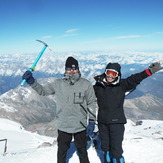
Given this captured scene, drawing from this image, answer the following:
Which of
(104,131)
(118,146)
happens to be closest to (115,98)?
(104,131)

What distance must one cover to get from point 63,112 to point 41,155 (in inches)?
156

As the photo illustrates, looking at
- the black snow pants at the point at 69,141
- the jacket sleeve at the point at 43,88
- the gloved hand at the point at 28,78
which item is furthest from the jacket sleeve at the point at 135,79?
the gloved hand at the point at 28,78

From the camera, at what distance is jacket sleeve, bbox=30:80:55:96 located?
666 centimetres

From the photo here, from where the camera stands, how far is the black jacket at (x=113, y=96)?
661cm

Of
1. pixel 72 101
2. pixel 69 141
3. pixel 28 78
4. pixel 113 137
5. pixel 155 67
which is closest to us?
pixel 72 101

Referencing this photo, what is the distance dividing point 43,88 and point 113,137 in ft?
9.73

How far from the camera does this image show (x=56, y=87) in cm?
670

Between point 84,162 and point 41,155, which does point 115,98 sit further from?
point 41,155

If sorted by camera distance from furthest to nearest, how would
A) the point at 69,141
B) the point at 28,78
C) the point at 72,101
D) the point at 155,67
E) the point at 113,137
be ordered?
the point at 69,141 → the point at 155,67 → the point at 113,137 → the point at 28,78 → the point at 72,101

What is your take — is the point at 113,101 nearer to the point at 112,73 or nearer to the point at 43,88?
the point at 112,73

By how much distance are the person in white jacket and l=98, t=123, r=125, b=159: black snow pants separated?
49cm

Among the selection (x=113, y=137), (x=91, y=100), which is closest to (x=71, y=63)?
(x=91, y=100)

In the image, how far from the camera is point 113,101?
662 cm

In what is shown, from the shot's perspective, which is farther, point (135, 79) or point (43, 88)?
point (43, 88)
